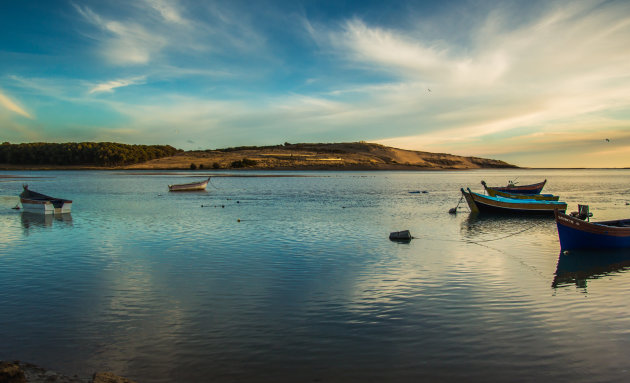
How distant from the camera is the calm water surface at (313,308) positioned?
7.46 meters

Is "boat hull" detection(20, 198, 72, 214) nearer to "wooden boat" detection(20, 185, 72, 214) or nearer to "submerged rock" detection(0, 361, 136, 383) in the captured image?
"wooden boat" detection(20, 185, 72, 214)

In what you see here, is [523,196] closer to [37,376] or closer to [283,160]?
[37,376]

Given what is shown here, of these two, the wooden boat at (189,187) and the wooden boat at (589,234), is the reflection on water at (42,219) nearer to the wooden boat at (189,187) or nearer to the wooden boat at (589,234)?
the wooden boat at (589,234)

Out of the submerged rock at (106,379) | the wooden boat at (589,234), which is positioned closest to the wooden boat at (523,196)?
the wooden boat at (589,234)

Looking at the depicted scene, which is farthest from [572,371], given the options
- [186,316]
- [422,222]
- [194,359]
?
[422,222]

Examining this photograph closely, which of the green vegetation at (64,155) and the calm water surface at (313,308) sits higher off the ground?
the green vegetation at (64,155)

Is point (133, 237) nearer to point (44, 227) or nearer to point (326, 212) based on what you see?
point (44, 227)

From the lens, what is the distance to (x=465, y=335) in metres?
8.77

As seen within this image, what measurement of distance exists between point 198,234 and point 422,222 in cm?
1392

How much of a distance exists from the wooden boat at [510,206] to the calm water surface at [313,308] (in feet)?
37.7

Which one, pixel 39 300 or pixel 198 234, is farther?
pixel 198 234

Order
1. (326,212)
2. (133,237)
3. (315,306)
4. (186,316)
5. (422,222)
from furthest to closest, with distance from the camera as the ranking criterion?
(326,212)
(422,222)
(133,237)
(315,306)
(186,316)

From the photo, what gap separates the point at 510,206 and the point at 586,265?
1787 centimetres

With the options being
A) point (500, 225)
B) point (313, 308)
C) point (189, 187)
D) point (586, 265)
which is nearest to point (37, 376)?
point (313, 308)
